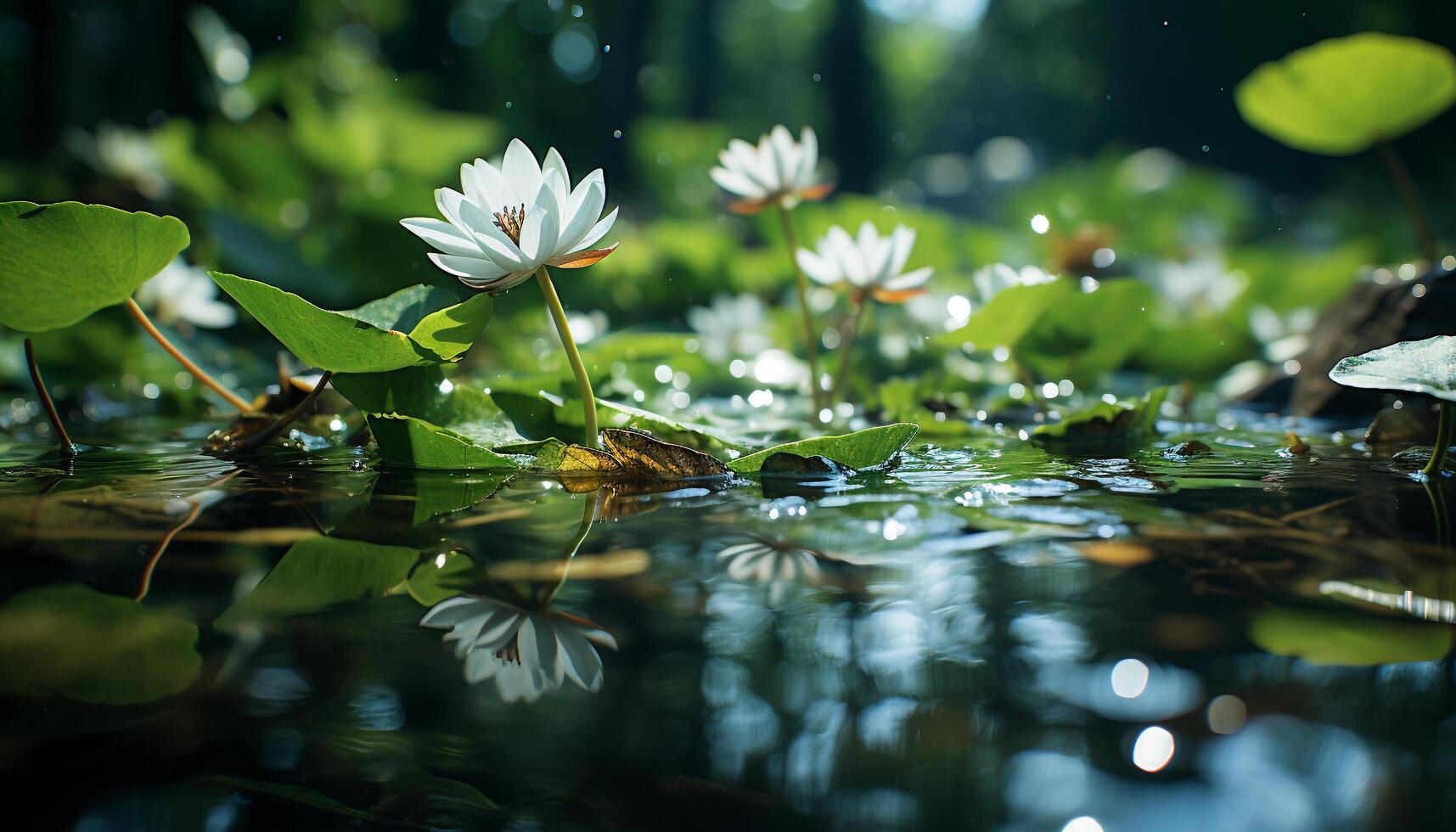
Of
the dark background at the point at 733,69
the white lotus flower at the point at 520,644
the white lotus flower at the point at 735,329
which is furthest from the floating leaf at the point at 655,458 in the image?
the dark background at the point at 733,69

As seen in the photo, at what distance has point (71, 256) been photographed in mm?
931

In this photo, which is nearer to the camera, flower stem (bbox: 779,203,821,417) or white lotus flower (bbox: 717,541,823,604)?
white lotus flower (bbox: 717,541,823,604)

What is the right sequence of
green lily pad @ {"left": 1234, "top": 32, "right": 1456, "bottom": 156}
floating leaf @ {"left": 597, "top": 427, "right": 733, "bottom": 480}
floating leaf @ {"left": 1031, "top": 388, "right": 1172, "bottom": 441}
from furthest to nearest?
1. green lily pad @ {"left": 1234, "top": 32, "right": 1456, "bottom": 156}
2. floating leaf @ {"left": 1031, "top": 388, "right": 1172, "bottom": 441}
3. floating leaf @ {"left": 597, "top": 427, "right": 733, "bottom": 480}

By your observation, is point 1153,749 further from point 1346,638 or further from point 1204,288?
point 1204,288

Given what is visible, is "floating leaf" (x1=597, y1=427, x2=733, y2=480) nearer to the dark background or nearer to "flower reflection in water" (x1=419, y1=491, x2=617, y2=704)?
"flower reflection in water" (x1=419, y1=491, x2=617, y2=704)

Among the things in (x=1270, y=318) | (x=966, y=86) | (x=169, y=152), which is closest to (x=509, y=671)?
(x=1270, y=318)

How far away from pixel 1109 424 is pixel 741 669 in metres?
0.99

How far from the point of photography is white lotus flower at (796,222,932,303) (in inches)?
53.8

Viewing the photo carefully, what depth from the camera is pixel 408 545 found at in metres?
0.68

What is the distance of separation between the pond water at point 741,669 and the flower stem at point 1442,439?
5.1 inches

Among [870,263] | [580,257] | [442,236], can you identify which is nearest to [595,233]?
[580,257]

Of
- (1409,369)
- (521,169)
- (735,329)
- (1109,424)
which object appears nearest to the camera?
(1409,369)

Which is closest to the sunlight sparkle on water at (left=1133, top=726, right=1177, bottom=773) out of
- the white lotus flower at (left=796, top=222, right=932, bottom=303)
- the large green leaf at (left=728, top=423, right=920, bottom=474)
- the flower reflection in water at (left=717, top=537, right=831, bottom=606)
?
the flower reflection in water at (left=717, top=537, right=831, bottom=606)

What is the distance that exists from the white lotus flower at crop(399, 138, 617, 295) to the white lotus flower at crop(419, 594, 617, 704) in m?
0.40
